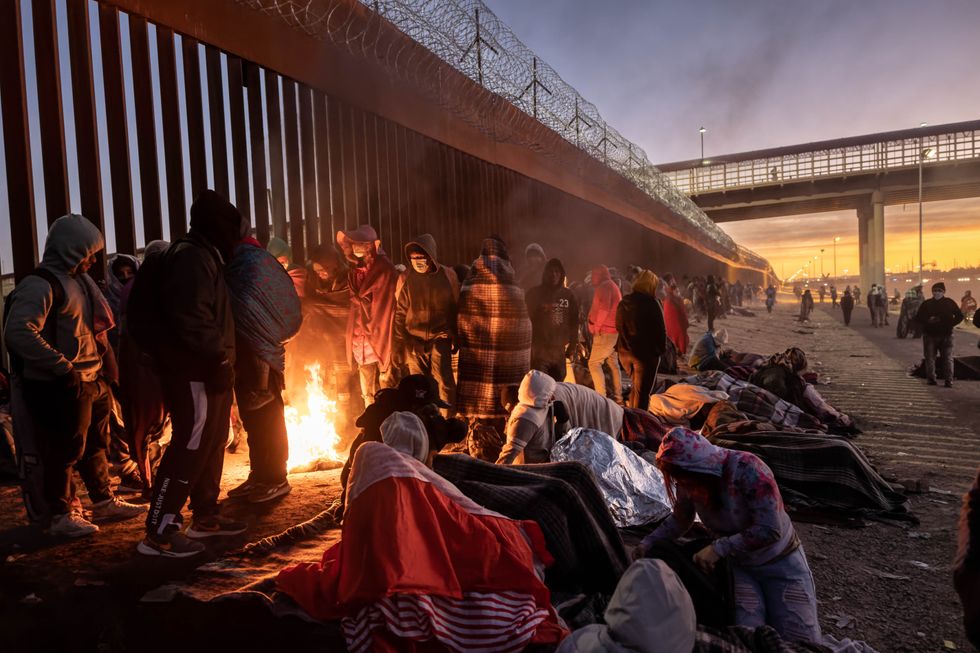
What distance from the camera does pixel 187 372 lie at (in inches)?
122

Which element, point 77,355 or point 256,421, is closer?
point 77,355

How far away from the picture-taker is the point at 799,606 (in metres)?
2.52

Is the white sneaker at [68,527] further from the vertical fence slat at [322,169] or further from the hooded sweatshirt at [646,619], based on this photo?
the vertical fence slat at [322,169]

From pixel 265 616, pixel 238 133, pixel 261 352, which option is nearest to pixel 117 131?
pixel 238 133

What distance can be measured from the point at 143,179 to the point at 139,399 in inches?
86.5

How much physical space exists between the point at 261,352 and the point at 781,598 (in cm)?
298

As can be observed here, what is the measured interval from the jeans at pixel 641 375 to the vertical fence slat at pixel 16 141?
200 inches

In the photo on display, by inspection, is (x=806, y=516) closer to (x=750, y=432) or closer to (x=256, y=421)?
(x=750, y=432)

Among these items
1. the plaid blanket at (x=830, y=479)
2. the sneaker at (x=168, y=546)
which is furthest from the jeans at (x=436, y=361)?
the sneaker at (x=168, y=546)

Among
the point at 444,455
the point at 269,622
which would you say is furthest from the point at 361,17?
the point at 269,622

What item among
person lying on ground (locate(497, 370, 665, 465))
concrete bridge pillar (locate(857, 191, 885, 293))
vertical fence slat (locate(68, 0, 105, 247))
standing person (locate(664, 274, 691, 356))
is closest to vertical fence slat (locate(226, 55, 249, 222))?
vertical fence slat (locate(68, 0, 105, 247))

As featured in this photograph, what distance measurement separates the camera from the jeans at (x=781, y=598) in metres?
2.50

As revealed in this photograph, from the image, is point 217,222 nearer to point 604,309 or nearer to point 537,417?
point 537,417

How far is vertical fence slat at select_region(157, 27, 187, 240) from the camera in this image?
5.21m
